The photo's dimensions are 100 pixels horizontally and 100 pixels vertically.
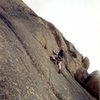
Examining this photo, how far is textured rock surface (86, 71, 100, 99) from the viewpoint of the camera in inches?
1528

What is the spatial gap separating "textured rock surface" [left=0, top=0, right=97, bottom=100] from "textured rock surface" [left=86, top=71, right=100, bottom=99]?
5972mm

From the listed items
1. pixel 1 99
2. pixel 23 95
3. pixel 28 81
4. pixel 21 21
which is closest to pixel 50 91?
pixel 28 81

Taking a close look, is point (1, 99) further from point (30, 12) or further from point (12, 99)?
point (30, 12)

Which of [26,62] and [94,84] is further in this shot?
[94,84]

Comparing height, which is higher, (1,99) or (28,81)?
(28,81)

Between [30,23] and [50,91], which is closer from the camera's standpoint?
[50,91]

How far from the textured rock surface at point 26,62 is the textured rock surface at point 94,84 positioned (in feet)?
19.6

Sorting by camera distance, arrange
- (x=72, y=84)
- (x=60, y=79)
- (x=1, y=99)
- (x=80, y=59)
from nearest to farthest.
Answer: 1. (x=1, y=99)
2. (x=60, y=79)
3. (x=72, y=84)
4. (x=80, y=59)

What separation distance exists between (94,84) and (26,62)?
57.2 ft

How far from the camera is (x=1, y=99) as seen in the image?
18.8 meters

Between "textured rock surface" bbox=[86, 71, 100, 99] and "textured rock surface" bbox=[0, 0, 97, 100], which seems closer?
"textured rock surface" bbox=[0, 0, 97, 100]

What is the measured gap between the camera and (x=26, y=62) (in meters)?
24.1

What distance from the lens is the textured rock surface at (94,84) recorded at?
38.8 m

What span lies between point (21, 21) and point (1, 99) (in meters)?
13.6
